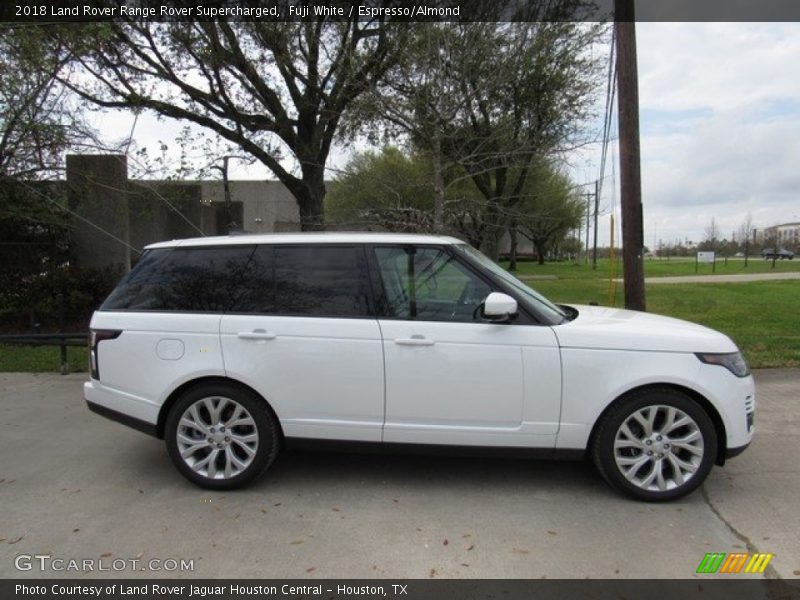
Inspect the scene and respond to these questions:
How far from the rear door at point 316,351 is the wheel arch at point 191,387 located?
0.08 m

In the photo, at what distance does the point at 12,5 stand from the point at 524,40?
839 centimetres

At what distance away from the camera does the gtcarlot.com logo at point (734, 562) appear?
118 inches

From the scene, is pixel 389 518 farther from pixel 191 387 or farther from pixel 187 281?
pixel 187 281

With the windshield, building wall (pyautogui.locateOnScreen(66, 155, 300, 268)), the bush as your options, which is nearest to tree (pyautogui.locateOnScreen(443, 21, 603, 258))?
building wall (pyautogui.locateOnScreen(66, 155, 300, 268))

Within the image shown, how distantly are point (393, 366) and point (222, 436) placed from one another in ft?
4.26

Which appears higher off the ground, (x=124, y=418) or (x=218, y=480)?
(x=124, y=418)

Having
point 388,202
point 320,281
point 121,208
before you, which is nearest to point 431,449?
point 320,281

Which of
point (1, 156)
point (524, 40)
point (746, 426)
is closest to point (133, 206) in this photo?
point (1, 156)

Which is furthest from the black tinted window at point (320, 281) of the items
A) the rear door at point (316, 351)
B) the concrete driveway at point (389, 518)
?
the concrete driveway at point (389, 518)

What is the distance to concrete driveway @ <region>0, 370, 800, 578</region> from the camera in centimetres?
310

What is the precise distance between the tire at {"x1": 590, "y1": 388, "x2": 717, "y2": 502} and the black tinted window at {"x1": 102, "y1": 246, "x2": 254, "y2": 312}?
8.88ft

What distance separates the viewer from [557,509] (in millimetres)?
3676

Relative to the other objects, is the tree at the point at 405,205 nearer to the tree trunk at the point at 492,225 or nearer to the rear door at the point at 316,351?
the tree trunk at the point at 492,225
